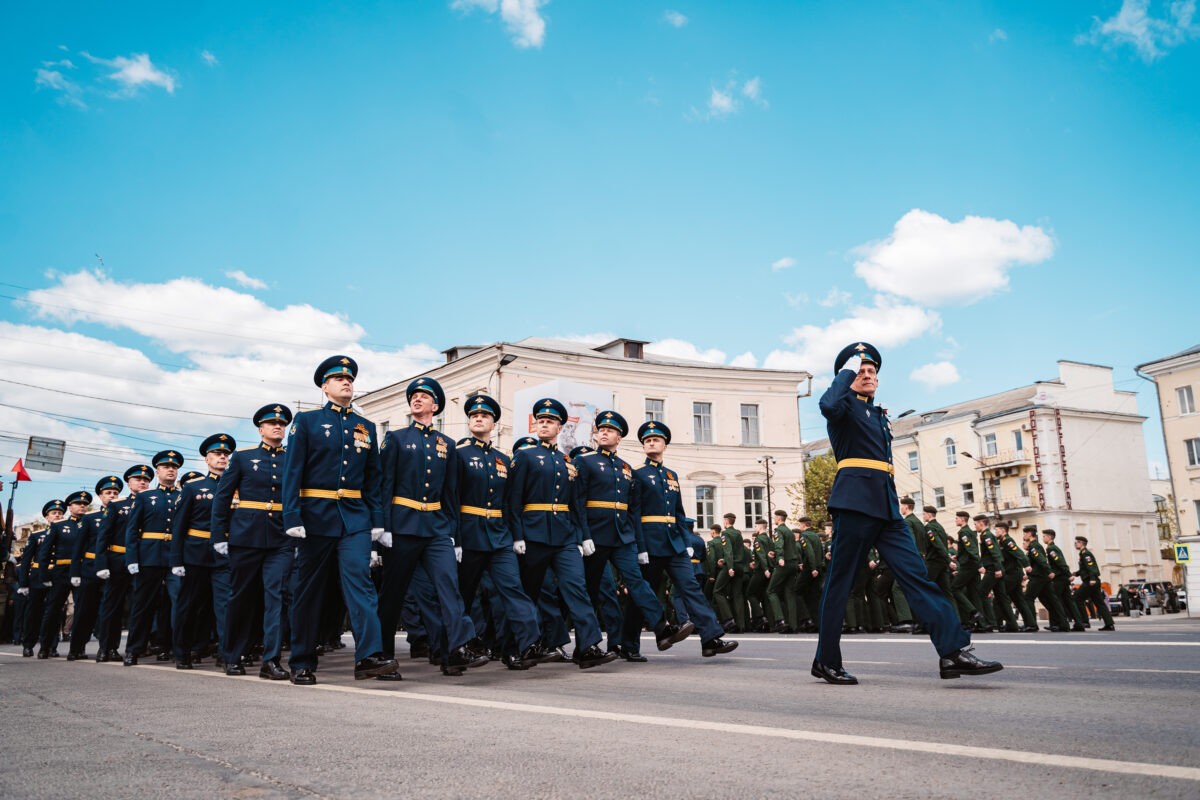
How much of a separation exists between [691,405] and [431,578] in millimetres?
38701

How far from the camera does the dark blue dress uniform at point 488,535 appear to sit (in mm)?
8141

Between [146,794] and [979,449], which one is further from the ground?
[979,449]

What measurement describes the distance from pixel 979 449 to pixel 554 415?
2335 inches


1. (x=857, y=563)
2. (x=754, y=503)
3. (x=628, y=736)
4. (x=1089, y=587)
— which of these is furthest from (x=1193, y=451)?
(x=628, y=736)

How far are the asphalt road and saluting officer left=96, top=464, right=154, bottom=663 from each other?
4.36 m

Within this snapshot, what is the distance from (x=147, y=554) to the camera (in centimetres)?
1091

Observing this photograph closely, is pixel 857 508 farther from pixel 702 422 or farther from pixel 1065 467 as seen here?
pixel 1065 467

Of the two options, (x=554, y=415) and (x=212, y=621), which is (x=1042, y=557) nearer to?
(x=554, y=415)

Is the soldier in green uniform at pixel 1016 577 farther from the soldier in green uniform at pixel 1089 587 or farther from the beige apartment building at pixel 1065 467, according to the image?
the beige apartment building at pixel 1065 467

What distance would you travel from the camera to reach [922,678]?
→ 21.4 feet

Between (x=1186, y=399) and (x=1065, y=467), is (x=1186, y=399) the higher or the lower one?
the higher one

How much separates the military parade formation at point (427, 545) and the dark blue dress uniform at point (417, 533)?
2 cm

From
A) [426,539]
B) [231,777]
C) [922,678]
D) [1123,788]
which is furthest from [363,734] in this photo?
[922,678]

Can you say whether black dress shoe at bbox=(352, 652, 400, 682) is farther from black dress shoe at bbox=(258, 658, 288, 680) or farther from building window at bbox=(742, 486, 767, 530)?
building window at bbox=(742, 486, 767, 530)
